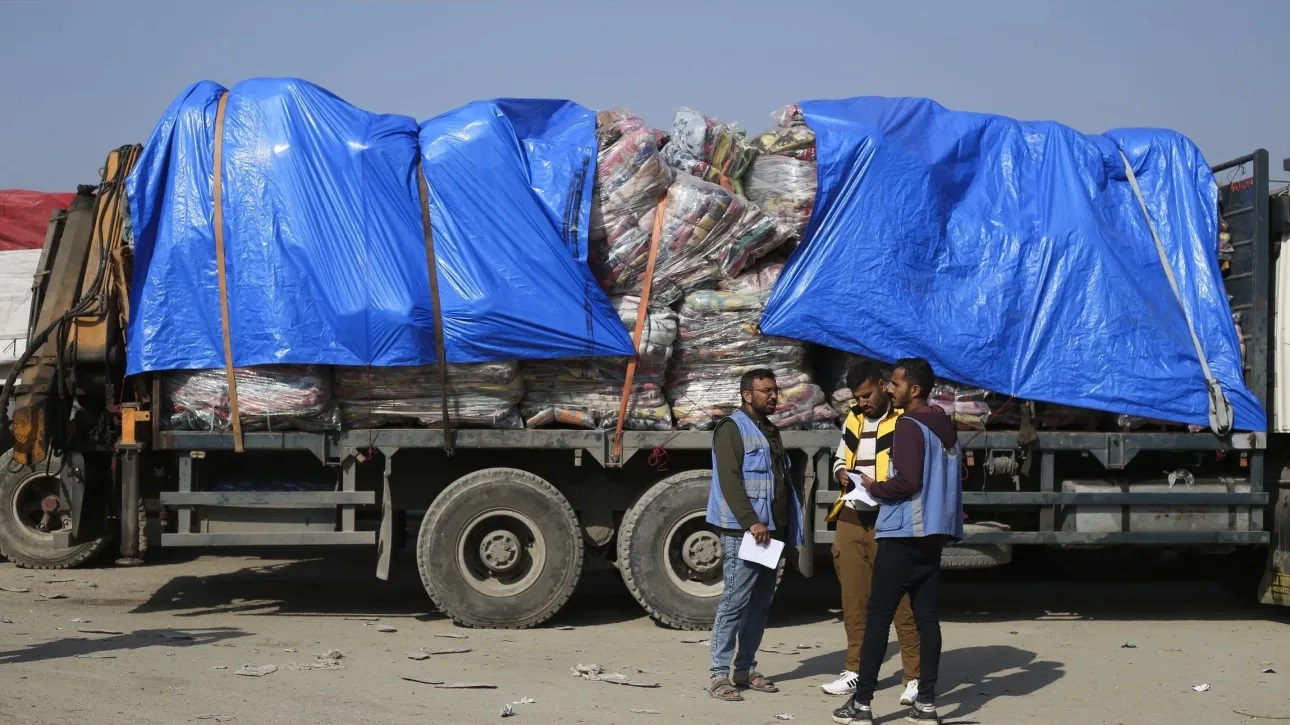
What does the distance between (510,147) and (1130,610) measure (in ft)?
19.2

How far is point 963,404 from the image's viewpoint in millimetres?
8914

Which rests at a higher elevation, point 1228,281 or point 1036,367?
point 1228,281

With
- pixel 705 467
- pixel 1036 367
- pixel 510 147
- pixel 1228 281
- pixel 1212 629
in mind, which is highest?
pixel 510 147

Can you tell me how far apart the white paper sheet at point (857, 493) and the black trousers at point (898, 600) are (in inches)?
8.2

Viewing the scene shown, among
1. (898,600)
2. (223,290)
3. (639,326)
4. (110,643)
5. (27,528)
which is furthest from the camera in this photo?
(27,528)

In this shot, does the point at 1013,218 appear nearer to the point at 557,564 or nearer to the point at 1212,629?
the point at 1212,629

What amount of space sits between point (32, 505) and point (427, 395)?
14.4ft

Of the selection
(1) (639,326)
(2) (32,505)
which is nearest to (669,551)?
(1) (639,326)

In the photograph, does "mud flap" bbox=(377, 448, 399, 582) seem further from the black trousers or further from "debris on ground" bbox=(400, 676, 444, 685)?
the black trousers

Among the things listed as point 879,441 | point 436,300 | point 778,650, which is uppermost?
point 436,300

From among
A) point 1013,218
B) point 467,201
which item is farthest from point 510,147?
point 1013,218

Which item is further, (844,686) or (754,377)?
(844,686)

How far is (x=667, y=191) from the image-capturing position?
28.8ft

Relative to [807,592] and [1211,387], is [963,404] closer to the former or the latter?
[1211,387]
